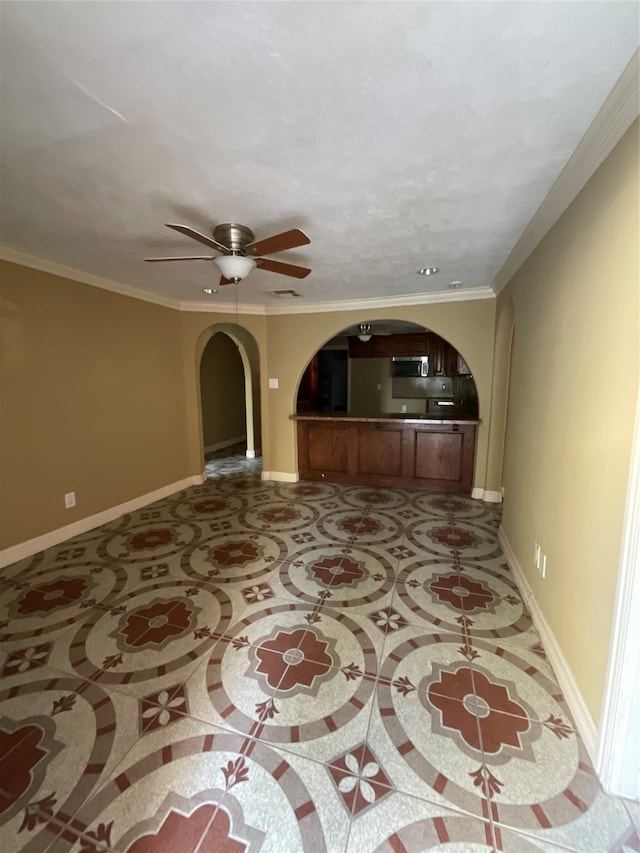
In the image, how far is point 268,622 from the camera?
206 cm

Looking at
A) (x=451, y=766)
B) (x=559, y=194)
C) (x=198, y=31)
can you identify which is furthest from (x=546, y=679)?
(x=198, y=31)

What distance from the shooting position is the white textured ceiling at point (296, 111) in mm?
969

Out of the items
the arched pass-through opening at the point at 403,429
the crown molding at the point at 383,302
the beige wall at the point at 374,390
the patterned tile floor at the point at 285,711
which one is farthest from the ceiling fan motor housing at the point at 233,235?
the beige wall at the point at 374,390

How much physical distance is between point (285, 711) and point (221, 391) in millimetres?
5924

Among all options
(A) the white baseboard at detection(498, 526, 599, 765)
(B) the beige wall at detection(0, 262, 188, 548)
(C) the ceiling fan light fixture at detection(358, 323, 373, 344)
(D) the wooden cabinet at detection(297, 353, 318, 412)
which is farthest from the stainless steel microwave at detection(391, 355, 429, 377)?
(A) the white baseboard at detection(498, 526, 599, 765)

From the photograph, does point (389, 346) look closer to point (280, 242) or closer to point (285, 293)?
point (285, 293)

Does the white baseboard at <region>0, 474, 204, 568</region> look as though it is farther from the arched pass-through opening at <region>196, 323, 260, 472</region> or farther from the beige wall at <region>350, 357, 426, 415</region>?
the beige wall at <region>350, 357, 426, 415</region>

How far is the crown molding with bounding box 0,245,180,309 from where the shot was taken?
2.60m

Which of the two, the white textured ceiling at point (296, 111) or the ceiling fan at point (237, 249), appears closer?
the white textured ceiling at point (296, 111)

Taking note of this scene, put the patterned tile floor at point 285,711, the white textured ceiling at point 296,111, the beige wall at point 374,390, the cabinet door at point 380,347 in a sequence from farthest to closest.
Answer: the beige wall at point 374,390 → the cabinet door at point 380,347 → the patterned tile floor at point 285,711 → the white textured ceiling at point 296,111

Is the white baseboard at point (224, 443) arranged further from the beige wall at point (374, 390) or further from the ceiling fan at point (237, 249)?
the ceiling fan at point (237, 249)

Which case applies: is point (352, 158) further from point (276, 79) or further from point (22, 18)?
point (22, 18)

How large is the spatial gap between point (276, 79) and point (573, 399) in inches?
66.9

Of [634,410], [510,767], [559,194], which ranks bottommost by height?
[510,767]
